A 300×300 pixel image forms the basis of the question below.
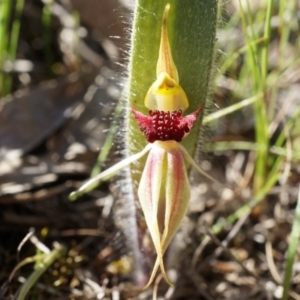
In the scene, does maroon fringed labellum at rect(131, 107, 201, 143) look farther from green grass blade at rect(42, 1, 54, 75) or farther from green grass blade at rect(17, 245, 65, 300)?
green grass blade at rect(42, 1, 54, 75)

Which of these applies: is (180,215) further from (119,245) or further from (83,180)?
(83,180)

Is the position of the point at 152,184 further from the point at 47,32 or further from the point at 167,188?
the point at 47,32

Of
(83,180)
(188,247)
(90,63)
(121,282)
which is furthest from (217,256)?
(90,63)

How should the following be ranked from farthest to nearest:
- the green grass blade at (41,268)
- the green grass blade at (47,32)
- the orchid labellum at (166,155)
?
the green grass blade at (47,32) < the green grass blade at (41,268) < the orchid labellum at (166,155)

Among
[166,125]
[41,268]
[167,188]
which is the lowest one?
[41,268]

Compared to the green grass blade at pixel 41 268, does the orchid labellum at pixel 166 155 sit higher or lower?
higher

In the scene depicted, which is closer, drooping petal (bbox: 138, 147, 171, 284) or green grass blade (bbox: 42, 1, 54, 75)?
drooping petal (bbox: 138, 147, 171, 284)

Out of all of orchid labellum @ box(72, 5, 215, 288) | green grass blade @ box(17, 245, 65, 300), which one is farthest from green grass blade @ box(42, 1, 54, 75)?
orchid labellum @ box(72, 5, 215, 288)

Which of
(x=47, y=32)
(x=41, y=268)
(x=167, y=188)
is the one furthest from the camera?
(x=47, y=32)

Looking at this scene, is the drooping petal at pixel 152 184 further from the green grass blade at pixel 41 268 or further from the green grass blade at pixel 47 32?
the green grass blade at pixel 47 32

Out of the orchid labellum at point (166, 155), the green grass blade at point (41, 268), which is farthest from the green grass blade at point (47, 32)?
the orchid labellum at point (166, 155)

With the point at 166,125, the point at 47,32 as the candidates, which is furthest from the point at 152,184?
the point at 47,32
